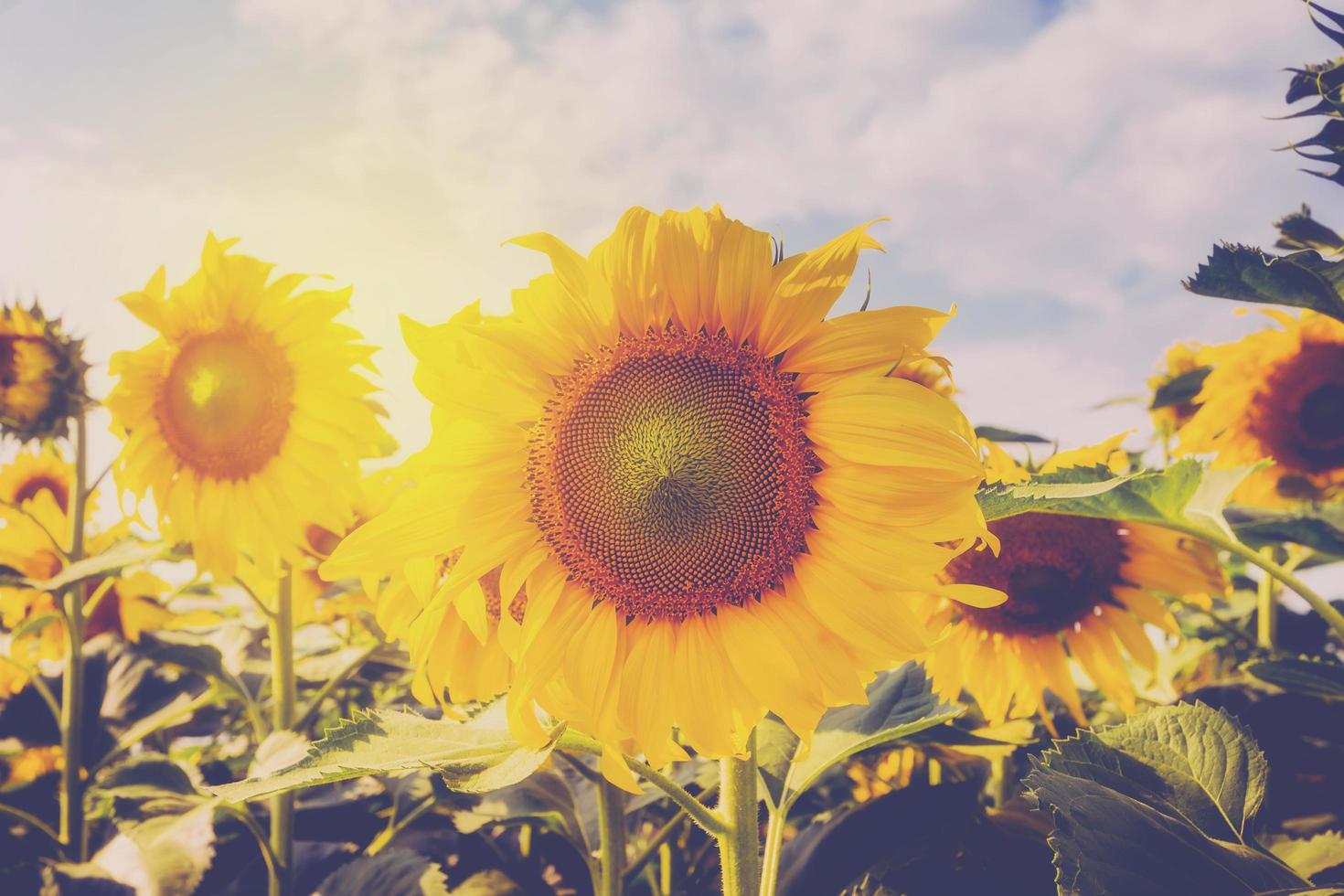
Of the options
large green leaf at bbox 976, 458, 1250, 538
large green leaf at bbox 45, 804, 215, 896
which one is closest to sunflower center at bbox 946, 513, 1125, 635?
large green leaf at bbox 976, 458, 1250, 538

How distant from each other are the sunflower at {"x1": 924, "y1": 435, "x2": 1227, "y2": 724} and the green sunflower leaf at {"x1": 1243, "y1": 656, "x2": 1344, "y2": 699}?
495 millimetres

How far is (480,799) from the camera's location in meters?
2.03

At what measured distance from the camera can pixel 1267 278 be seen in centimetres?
129

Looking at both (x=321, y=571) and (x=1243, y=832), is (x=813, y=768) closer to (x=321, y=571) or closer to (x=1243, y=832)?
(x=1243, y=832)

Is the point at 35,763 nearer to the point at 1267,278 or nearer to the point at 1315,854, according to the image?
the point at 1315,854

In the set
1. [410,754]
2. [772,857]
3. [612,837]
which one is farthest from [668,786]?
[612,837]

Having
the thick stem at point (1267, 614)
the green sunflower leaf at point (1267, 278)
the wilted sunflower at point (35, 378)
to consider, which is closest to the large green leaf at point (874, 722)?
the green sunflower leaf at point (1267, 278)

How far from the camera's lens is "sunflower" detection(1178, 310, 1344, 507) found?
8.79 feet

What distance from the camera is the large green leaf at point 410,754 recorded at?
1.18 m

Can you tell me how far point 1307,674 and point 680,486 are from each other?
109 cm

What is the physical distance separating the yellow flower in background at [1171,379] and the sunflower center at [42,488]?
4.39m

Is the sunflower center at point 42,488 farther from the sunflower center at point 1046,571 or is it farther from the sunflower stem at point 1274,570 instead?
the sunflower stem at point 1274,570

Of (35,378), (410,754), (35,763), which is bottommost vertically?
(35,763)

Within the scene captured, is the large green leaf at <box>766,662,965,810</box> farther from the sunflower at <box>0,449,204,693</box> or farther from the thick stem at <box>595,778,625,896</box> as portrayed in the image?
the sunflower at <box>0,449,204,693</box>
